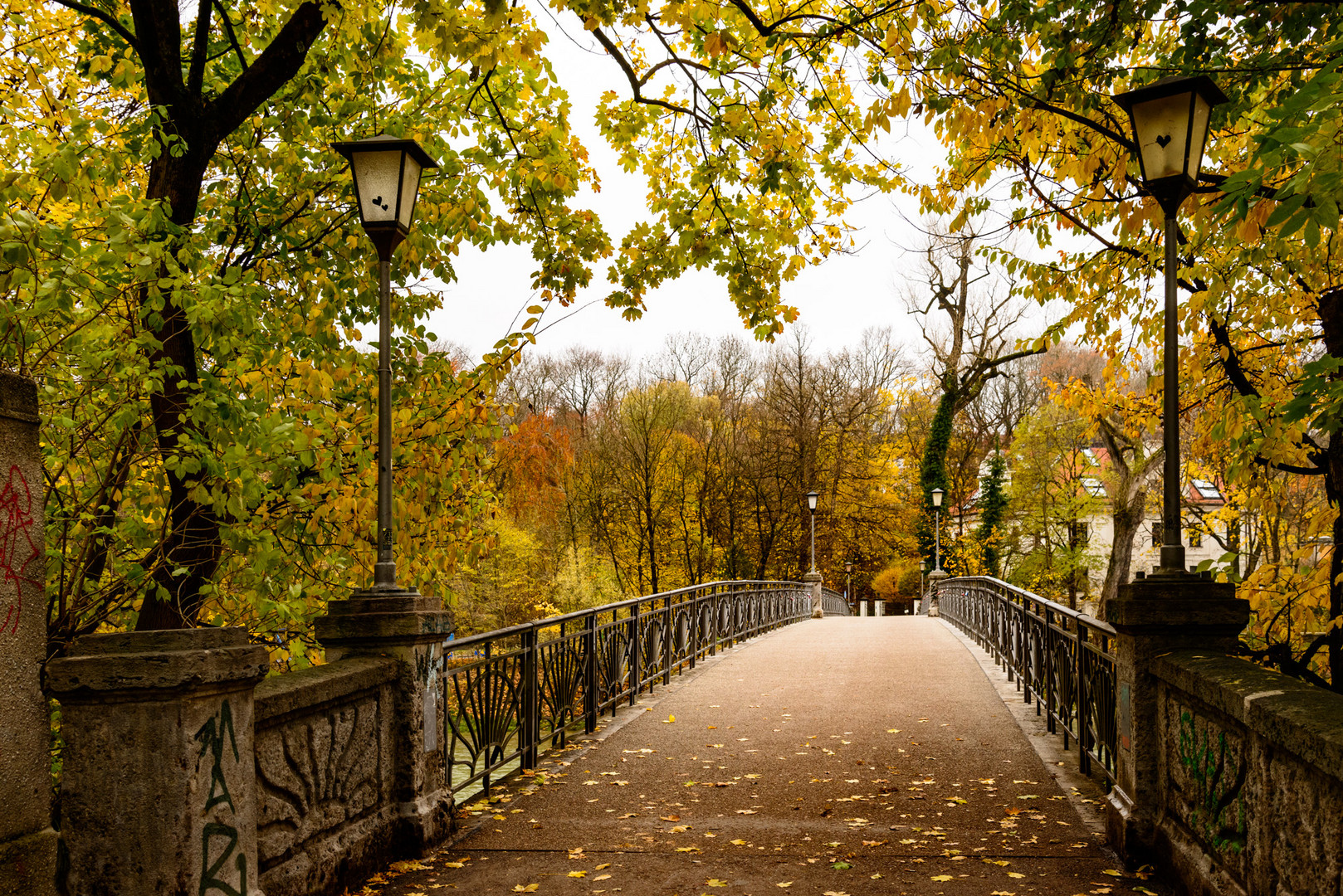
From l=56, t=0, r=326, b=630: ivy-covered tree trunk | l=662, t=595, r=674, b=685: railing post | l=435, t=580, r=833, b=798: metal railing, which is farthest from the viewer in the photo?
l=662, t=595, r=674, b=685: railing post

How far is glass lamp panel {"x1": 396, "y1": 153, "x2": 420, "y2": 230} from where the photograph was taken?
5598 mm

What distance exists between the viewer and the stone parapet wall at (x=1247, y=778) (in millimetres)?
2984

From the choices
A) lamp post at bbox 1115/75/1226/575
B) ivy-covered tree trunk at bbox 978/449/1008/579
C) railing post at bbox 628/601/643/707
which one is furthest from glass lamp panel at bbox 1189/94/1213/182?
ivy-covered tree trunk at bbox 978/449/1008/579

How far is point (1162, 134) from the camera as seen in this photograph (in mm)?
5055

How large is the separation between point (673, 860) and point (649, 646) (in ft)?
19.7

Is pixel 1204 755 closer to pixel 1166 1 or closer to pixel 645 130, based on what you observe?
pixel 1166 1

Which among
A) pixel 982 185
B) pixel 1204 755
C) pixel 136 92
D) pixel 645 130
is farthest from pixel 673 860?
pixel 136 92

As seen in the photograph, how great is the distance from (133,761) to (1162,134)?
5385 mm

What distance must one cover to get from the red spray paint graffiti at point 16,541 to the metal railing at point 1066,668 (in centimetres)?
516

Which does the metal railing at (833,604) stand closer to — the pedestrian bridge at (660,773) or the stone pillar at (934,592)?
the stone pillar at (934,592)

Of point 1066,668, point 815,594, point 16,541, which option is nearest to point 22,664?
point 16,541

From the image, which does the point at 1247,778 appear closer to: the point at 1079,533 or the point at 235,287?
the point at 235,287

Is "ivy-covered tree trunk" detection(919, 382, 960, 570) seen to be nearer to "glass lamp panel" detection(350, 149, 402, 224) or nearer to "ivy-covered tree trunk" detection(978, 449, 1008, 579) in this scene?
"ivy-covered tree trunk" detection(978, 449, 1008, 579)

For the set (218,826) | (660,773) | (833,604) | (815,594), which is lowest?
(833,604)
